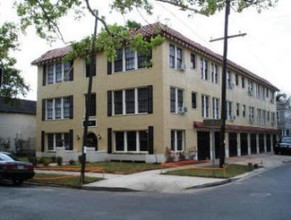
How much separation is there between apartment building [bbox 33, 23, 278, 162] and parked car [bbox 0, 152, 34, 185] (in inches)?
323

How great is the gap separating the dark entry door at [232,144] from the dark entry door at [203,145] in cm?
445

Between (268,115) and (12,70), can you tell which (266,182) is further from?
(268,115)

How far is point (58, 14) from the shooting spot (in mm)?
10172

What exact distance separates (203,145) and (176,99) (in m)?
4.99

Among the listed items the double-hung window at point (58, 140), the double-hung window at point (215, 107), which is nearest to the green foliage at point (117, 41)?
the double-hung window at point (58, 140)

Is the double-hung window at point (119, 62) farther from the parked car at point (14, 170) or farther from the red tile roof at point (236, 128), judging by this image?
the parked car at point (14, 170)

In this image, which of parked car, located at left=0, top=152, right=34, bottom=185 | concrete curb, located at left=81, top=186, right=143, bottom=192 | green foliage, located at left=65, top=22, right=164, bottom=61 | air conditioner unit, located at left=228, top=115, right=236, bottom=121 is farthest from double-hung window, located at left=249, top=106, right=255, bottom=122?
green foliage, located at left=65, top=22, right=164, bottom=61

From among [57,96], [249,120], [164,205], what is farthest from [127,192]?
[249,120]

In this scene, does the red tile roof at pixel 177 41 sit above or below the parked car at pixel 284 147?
above

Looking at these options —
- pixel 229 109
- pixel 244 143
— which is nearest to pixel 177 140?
pixel 229 109

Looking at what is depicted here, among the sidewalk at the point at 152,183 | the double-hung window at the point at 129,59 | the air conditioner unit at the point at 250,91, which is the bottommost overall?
the sidewalk at the point at 152,183

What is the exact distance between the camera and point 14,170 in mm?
18672

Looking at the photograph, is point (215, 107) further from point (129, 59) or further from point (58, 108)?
point (58, 108)

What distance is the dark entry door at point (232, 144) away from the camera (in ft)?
126
